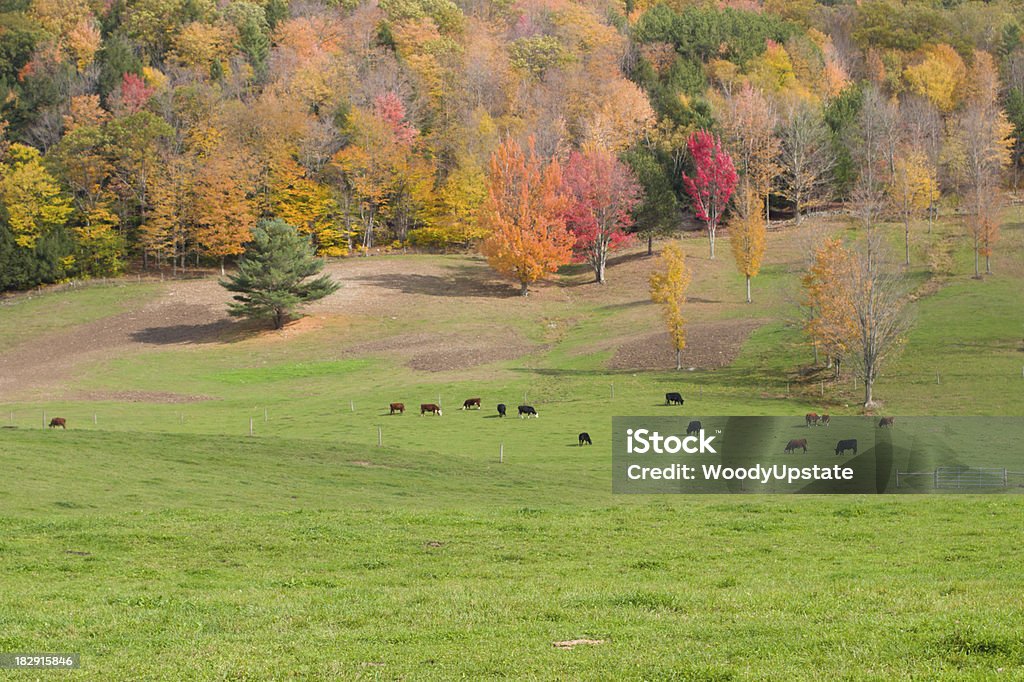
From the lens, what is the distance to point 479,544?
21422mm

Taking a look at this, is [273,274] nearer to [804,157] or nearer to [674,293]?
[674,293]

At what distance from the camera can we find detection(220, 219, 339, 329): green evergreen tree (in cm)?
7756

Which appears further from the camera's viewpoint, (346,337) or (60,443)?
(346,337)

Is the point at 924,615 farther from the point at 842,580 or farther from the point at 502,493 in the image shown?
the point at 502,493

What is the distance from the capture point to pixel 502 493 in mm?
31062

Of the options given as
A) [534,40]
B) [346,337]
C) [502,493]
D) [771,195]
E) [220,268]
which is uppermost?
[534,40]

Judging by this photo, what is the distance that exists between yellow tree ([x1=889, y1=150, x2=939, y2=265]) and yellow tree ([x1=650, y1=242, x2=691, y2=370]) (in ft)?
123

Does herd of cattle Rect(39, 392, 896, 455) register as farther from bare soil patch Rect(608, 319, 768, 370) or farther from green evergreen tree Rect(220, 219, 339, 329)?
green evergreen tree Rect(220, 219, 339, 329)

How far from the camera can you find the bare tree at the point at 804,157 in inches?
4210

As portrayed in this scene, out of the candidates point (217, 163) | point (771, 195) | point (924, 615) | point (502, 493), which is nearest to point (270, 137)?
point (217, 163)

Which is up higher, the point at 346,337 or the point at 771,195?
the point at 771,195

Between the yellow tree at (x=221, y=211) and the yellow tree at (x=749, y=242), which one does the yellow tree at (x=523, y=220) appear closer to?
the yellow tree at (x=749, y=242)

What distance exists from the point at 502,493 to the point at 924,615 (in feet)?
61.2

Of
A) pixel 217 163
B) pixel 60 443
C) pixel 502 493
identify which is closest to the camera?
pixel 502 493
